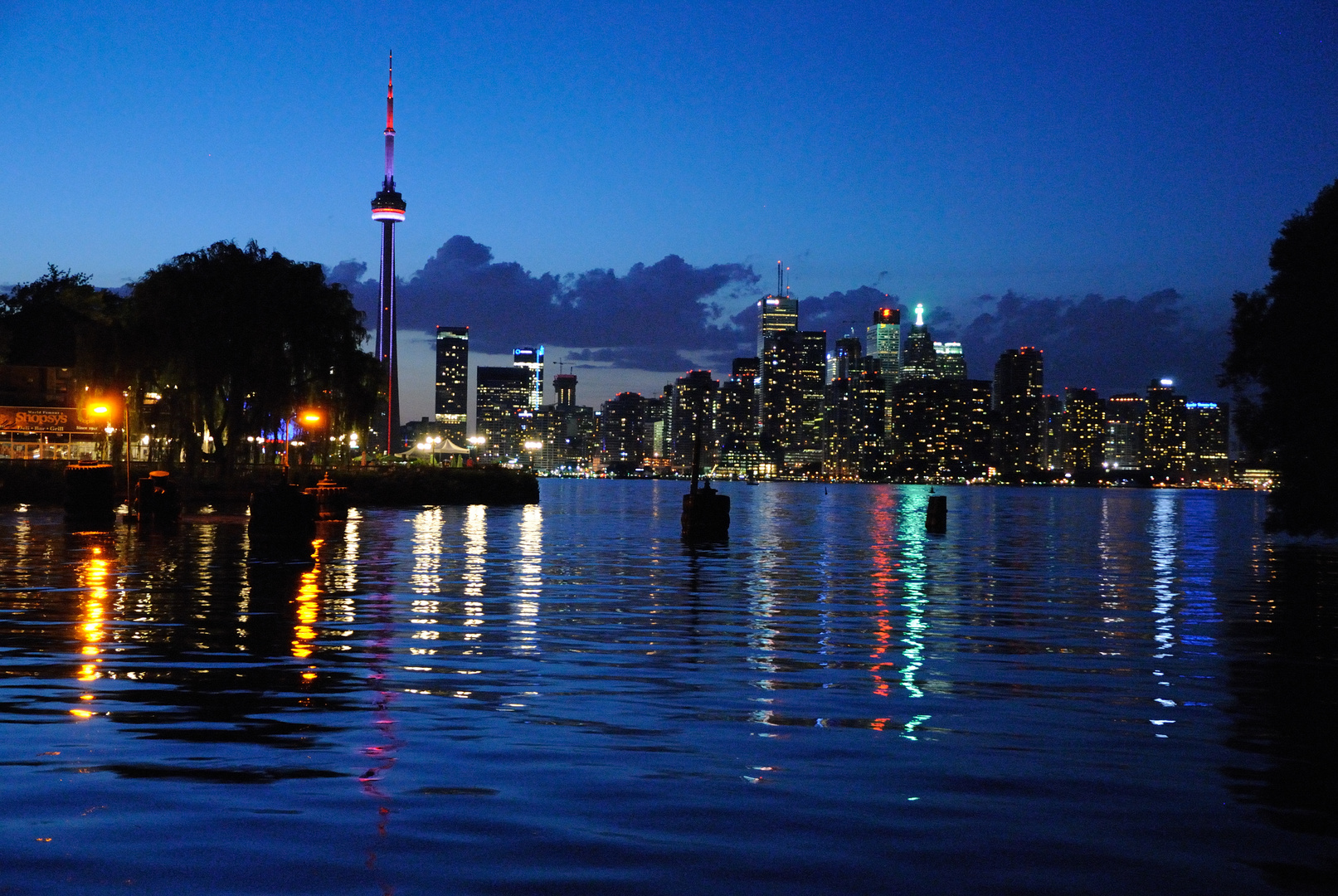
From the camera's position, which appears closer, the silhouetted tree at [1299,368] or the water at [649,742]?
the water at [649,742]

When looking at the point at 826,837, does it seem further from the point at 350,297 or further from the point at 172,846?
the point at 350,297

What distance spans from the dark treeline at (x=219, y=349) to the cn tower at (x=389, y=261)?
88.0m

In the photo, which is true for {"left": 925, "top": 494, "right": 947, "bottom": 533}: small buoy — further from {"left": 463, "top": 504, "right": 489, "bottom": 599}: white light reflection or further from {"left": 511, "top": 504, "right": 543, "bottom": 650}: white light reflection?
{"left": 463, "top": 504, "right": 489, "bottom": 599}: white light reflection

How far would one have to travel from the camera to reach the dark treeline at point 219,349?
58.2m

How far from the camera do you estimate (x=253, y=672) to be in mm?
13414

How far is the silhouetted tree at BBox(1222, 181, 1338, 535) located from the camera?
1656 inches

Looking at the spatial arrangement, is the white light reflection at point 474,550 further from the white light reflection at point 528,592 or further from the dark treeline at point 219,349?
the dark treeline at point 219,349

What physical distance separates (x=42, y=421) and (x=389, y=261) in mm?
98663

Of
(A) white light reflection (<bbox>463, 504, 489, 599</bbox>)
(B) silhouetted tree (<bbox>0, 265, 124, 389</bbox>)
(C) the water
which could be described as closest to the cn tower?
(B) silhouetted tree (<bbox>0, 265, 124, 389</bbox>)

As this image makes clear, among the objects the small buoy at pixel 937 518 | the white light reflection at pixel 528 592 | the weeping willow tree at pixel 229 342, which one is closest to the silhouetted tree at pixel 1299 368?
the small buoy at pixel 937 518

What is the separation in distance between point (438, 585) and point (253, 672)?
12.2 m

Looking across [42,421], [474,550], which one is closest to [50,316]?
[42,421]

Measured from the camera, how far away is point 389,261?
172 metres

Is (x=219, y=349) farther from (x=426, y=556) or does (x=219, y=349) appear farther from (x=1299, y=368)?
(x=1299, y=368)
